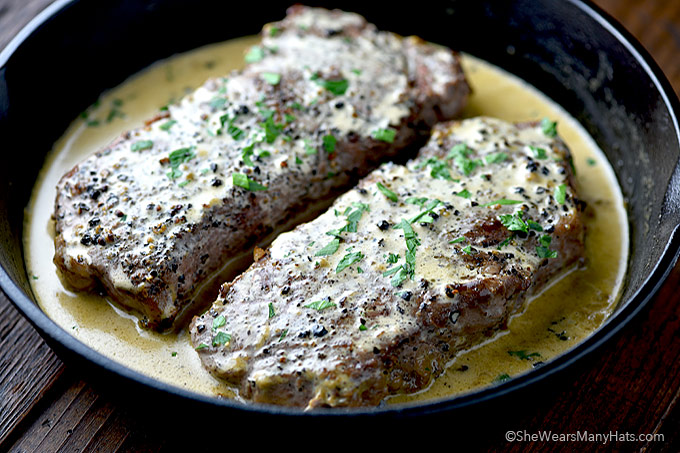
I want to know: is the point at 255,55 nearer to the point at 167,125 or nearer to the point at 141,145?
the point at 167,125

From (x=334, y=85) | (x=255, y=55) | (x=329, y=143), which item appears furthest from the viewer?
(x=255, y=55)

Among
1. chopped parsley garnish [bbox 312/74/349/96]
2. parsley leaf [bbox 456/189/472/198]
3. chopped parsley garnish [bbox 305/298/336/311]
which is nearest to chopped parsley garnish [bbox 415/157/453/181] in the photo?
parsley leaf [bbox 456/189/472/198]

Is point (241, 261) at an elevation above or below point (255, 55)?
below

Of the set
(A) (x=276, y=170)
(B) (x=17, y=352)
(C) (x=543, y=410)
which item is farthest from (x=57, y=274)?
(C) (x=543, y=410)

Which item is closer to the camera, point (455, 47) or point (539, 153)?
point (539, 153)

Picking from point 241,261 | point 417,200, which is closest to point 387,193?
point 417,200

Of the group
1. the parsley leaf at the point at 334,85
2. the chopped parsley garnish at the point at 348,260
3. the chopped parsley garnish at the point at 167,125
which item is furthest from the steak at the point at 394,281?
the chopped parsley garnish at the point at 167,125

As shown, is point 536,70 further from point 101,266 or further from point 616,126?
point 101,266

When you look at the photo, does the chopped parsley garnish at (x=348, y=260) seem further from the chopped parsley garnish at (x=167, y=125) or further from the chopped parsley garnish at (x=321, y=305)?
the chopped parsley garnish at (x=167, y=125)

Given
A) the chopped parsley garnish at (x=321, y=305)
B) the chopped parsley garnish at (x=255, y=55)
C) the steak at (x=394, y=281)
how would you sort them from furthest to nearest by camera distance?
the chopped parsley garnish at (x=255, y=55) → the chopped parsley garnish at (x=321, y=305) → the steak at (x=394, y=281)
